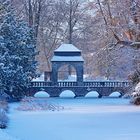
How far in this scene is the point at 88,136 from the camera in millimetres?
16188

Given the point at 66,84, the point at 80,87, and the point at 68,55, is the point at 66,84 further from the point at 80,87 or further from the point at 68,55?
the point at 68,55

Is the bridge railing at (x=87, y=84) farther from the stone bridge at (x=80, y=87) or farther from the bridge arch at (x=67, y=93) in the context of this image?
the bridge arch at (x=67, y=93)

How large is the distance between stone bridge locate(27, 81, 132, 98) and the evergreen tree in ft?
11.9

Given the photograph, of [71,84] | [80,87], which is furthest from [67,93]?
[80,87]

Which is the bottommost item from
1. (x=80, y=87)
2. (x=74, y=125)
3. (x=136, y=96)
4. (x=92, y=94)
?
(x=74, y=125)

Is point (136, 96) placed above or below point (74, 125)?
above

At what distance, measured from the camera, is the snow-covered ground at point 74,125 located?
1616 cm

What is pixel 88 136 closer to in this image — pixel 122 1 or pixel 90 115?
pixel 90 115

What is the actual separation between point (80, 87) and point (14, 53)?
7.98 m

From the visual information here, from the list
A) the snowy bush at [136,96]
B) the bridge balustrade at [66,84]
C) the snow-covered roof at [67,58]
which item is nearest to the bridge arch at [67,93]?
the bridge balustrade at [66,84]

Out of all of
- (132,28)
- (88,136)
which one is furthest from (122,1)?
(88,136)

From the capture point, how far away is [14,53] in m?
33.2

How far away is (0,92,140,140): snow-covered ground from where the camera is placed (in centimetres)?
1616

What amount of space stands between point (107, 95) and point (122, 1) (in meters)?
11.5
